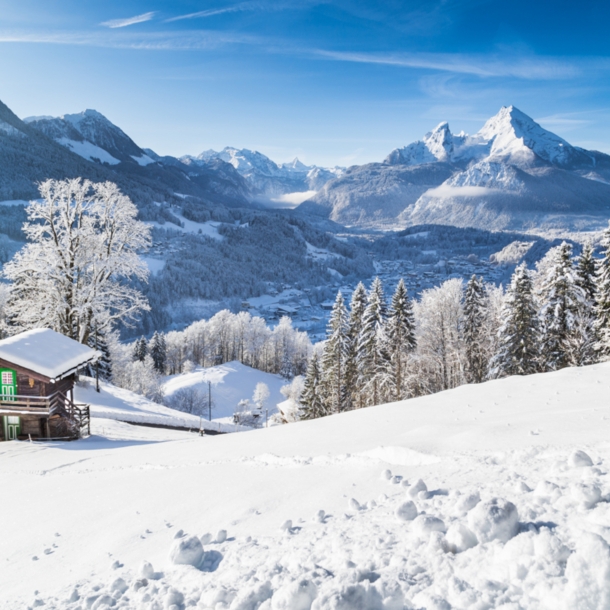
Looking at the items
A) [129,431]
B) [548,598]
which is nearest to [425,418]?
[548,598]

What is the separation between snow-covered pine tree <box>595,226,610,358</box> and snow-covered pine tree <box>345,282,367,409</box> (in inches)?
658

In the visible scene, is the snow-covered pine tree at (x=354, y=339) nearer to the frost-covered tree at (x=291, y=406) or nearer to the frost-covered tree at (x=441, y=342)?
the frost-covered tree at (x=441, y=342)

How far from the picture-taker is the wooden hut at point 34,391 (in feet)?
56.6

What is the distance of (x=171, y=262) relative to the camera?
7461 inches

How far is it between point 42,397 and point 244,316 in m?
84.1

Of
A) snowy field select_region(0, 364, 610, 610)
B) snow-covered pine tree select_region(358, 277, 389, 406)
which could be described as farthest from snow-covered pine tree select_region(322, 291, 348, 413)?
snowy field select_region(0, 364, 610, 610)

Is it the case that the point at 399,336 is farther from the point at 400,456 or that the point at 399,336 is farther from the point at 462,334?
the point at 400,456

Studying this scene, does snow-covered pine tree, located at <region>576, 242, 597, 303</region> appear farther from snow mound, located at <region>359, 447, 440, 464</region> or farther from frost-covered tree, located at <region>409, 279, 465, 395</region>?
snow mound, located at <region>359, 447, 440, 464</region>

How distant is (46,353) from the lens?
18.1 meters

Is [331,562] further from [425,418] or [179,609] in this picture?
[425,418]

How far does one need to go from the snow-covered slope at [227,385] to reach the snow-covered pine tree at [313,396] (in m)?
31.5

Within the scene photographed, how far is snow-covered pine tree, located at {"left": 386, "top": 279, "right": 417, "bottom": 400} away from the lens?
31688 millimetres

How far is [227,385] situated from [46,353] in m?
59.4

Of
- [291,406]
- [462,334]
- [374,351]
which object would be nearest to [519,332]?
[462,334]
